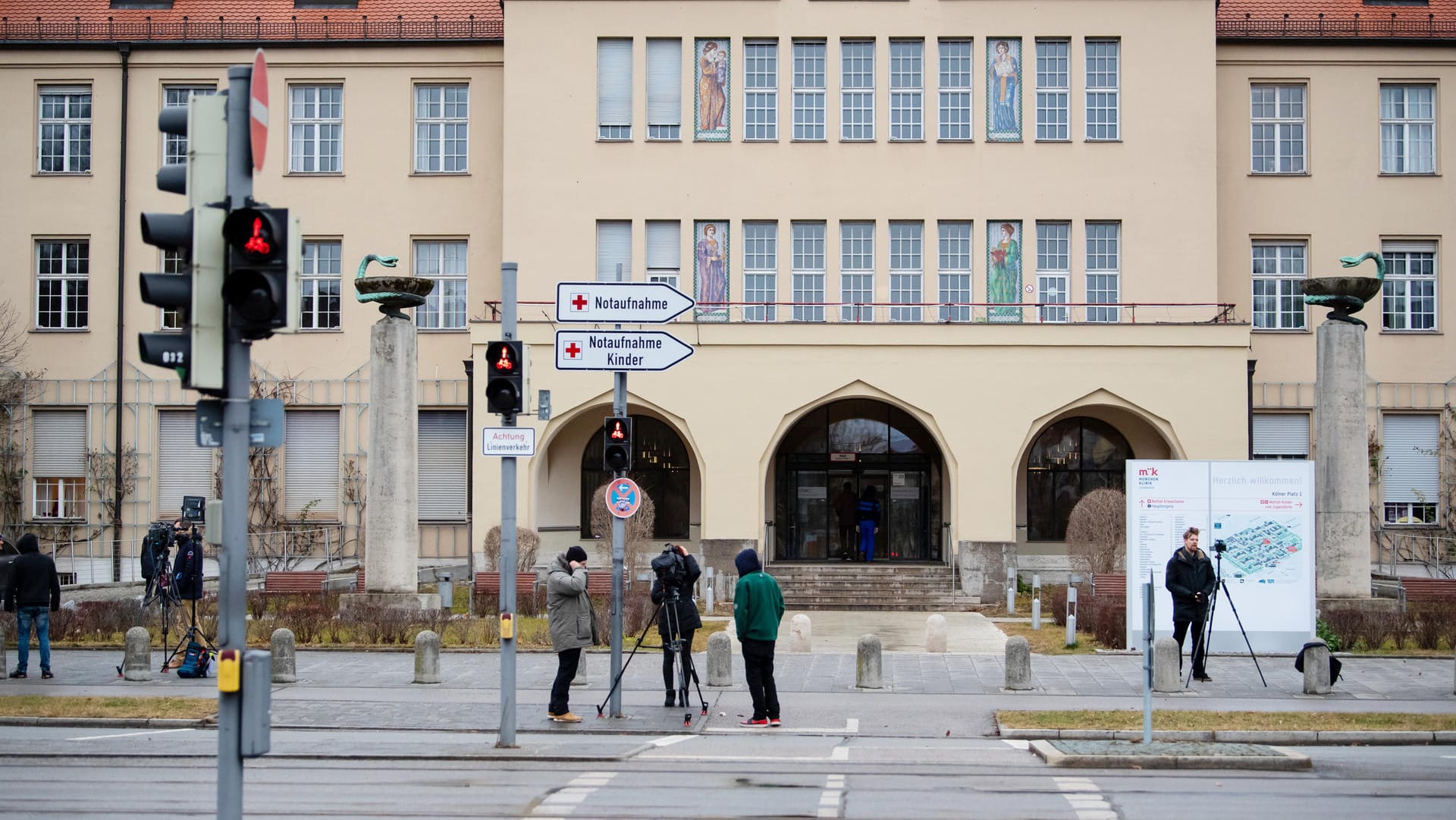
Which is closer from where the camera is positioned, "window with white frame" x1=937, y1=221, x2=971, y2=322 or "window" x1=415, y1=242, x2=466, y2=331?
"window with white frame" x1=937, y1=221, x2=971, y2=322

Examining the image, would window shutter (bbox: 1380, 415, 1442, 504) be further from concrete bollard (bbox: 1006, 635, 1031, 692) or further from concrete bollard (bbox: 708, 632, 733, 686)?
concrete bollard (bbox: 708, 632, 733, 686)

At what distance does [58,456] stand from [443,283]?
10707 millimetres

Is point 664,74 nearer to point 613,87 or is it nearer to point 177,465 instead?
point 613,87

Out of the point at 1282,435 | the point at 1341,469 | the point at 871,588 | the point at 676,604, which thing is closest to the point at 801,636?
the point at 676,604

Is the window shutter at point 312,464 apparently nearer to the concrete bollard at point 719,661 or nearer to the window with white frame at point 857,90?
the window with white frame at point 857,90

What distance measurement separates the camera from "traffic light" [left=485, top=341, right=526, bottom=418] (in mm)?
13438

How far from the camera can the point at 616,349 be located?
1490 centimetres

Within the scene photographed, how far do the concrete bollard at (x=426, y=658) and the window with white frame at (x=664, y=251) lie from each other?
17311mm

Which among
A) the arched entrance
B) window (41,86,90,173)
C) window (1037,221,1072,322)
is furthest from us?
window (41,86,90,173)

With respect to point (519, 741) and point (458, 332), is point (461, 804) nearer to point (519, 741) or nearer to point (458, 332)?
point (519, 741)

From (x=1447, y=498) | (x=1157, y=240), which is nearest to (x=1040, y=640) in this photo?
(x=1157, y=240)

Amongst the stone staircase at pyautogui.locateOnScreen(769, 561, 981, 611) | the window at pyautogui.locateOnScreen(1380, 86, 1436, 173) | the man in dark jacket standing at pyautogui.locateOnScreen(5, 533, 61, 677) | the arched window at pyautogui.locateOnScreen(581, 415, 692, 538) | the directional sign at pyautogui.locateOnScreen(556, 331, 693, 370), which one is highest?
the window at pyautogui.locateOnScreen(1380, 86, 1436, 173)

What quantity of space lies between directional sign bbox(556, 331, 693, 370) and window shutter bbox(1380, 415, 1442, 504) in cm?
2649

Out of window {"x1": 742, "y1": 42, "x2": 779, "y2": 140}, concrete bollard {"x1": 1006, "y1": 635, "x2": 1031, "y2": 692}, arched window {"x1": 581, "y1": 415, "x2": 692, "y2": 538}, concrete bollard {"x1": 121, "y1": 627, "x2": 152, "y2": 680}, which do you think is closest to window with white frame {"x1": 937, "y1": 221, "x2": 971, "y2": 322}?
window {"x1": 742, "y1": 42, "x2": 779, "y2": 140}
